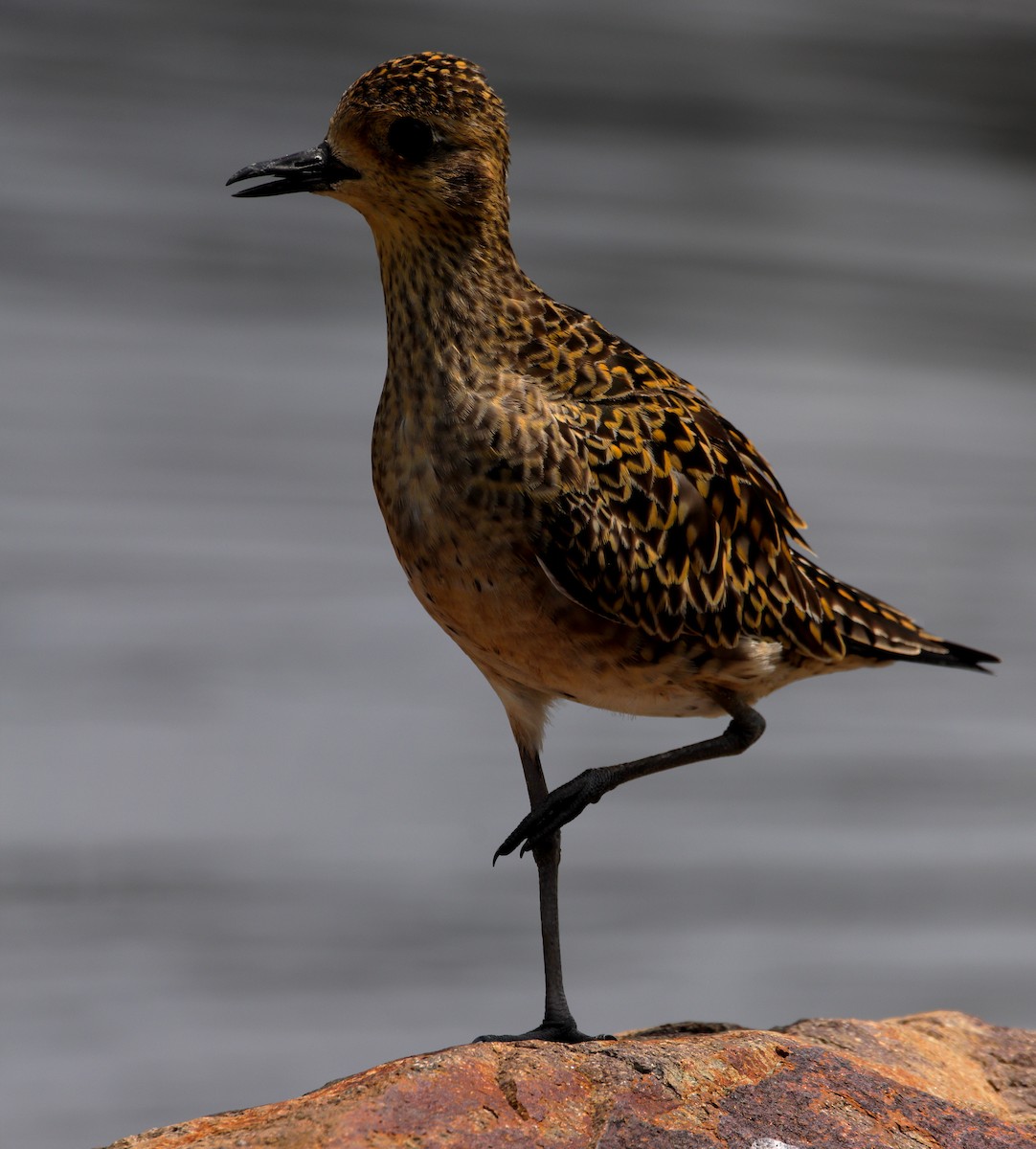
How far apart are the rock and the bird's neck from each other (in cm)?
172

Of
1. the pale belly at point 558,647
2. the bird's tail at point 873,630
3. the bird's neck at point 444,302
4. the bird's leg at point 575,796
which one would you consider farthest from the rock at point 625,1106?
the bird's neck at point 444,302

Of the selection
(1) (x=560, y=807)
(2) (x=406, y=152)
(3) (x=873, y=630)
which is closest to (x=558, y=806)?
(1) (x=560, y=807)

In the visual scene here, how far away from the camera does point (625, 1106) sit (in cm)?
307

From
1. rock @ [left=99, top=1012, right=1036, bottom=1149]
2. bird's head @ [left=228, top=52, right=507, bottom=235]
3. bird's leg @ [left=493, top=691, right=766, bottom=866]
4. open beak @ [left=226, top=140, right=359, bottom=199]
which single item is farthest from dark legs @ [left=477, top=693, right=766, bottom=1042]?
open beak @ [left=226, top=140, right=359, bottom=199]

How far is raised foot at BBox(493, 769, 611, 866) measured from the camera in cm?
393

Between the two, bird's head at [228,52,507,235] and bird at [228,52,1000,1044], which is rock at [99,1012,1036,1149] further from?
bird's head at [228,52,507,235]

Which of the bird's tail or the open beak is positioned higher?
the open beak

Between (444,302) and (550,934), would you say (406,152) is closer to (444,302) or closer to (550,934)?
(444,302)

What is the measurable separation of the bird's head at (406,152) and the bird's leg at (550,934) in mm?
1575

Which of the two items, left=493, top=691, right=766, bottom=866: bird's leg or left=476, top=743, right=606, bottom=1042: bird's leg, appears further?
left=476, top=743, right=606, bottom=1042: bird's leg

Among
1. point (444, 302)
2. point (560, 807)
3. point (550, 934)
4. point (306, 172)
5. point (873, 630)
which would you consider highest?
point (306, 172)

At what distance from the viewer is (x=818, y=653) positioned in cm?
440

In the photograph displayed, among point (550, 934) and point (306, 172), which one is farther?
point (550, 934)

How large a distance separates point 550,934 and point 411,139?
2232 mm
